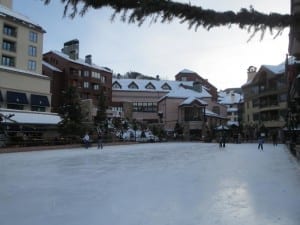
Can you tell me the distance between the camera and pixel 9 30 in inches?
1928

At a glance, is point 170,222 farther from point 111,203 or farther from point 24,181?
point 24,181

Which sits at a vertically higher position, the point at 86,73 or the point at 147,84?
the point at 147,84

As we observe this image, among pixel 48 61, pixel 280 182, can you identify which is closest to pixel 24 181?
pixel 280 182

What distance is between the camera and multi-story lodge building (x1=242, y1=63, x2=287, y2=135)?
2411 inches

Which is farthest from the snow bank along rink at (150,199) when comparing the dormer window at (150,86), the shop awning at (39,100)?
the dormer window at (150,86)

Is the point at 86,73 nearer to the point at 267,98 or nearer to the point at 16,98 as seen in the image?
the point at 16,98

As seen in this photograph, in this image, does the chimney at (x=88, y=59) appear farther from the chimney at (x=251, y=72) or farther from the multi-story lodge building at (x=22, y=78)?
the chimney at (x=251, y=72)

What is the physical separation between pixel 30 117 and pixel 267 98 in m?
41.6

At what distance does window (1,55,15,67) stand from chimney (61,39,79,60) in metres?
19.7

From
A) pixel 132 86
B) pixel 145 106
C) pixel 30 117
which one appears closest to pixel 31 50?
pixel 30 117

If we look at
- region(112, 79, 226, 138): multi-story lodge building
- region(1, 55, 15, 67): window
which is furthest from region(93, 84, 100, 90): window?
region(1, 55, 15, 67): window

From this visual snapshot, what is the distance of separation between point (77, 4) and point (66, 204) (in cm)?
619

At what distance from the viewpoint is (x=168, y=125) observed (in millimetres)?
74000

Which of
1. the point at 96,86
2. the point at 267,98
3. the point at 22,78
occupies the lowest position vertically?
the point at 22,78
